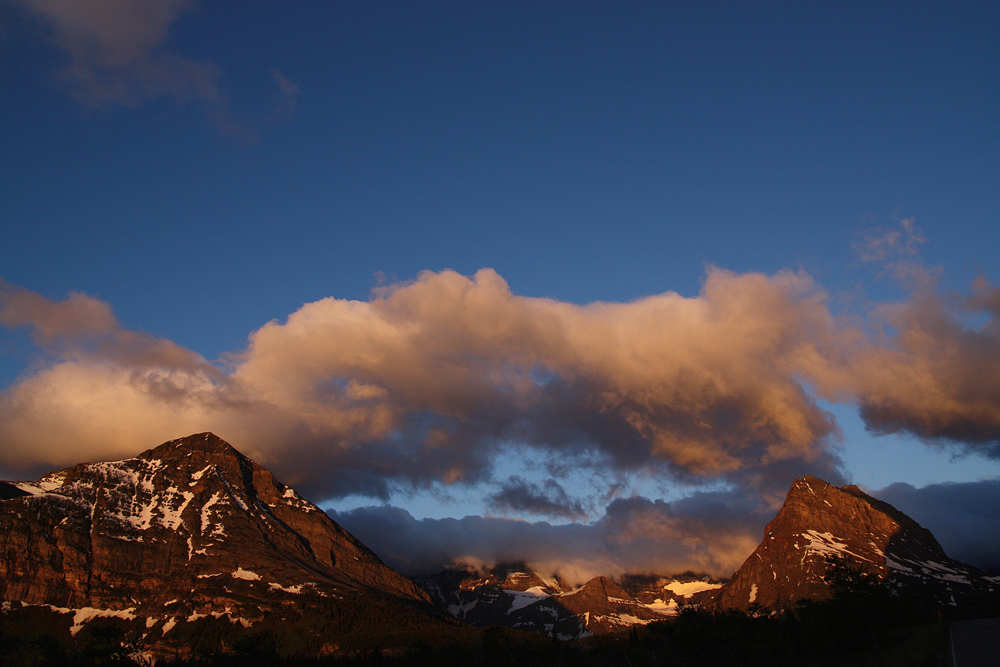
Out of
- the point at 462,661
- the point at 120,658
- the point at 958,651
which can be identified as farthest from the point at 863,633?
the point at 120,658

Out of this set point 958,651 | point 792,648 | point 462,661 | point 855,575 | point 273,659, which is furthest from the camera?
point 462,661

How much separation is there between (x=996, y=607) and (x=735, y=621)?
7673 cm

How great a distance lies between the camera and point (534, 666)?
199 meters

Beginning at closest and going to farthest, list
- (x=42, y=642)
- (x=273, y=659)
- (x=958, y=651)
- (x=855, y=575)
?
(x=958, y=651)
(x=855, y=575)
(x=42, y=642)
(x=273, y=659)

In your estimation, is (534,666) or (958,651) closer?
(958,651)

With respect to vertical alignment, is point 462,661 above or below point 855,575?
below

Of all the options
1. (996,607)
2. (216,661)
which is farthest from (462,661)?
(996,607)

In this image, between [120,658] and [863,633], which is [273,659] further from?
[863,633]

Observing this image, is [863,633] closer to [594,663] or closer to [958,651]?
[958,651]

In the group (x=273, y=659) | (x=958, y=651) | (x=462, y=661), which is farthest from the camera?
(x=462, y=661)

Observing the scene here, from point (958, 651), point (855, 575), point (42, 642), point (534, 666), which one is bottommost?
point (534, 666)

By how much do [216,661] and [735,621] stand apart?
513 feet

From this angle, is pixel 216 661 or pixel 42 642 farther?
pixel 216 661

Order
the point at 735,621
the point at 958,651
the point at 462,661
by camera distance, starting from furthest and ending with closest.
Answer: the point at 735,621 < the point at 462,661 < the point at 958,651
